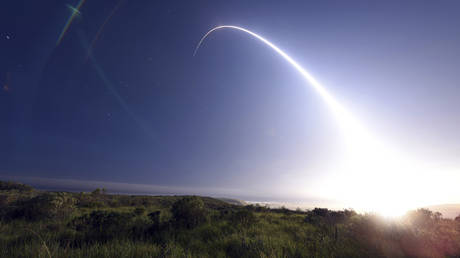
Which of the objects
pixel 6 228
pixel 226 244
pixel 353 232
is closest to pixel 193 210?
pixel 226 244

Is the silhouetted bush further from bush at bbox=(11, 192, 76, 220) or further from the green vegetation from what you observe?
bush at bbox=(11, 192, 76, 220)

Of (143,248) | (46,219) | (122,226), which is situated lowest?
(46,219)

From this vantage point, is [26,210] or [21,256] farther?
[26,210]

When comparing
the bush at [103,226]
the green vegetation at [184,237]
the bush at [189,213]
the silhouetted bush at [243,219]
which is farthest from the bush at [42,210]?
the silhouetted bush at [243,219]

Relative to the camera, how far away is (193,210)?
892cm

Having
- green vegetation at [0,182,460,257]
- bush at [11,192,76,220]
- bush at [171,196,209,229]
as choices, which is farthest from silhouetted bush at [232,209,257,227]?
bush at [11,192,76,220]

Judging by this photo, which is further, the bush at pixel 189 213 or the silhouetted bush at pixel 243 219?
the silhouetted bush at pixel 243 219

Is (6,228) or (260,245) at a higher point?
(260,245)

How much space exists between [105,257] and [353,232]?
10.1m

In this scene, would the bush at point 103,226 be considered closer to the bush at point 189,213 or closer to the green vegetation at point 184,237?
the green vegetation at point 184,237

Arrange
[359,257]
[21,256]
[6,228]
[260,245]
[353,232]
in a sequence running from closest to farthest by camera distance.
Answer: [21,256] < [260,245] < [359,257] < [6,228] < [353,232]

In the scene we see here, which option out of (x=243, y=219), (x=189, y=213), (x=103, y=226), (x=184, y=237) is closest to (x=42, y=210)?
(x=103, y=226)

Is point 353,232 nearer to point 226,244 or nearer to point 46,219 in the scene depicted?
point 226,244

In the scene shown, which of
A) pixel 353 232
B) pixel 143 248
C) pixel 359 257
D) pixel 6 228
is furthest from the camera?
pixel 353 232
